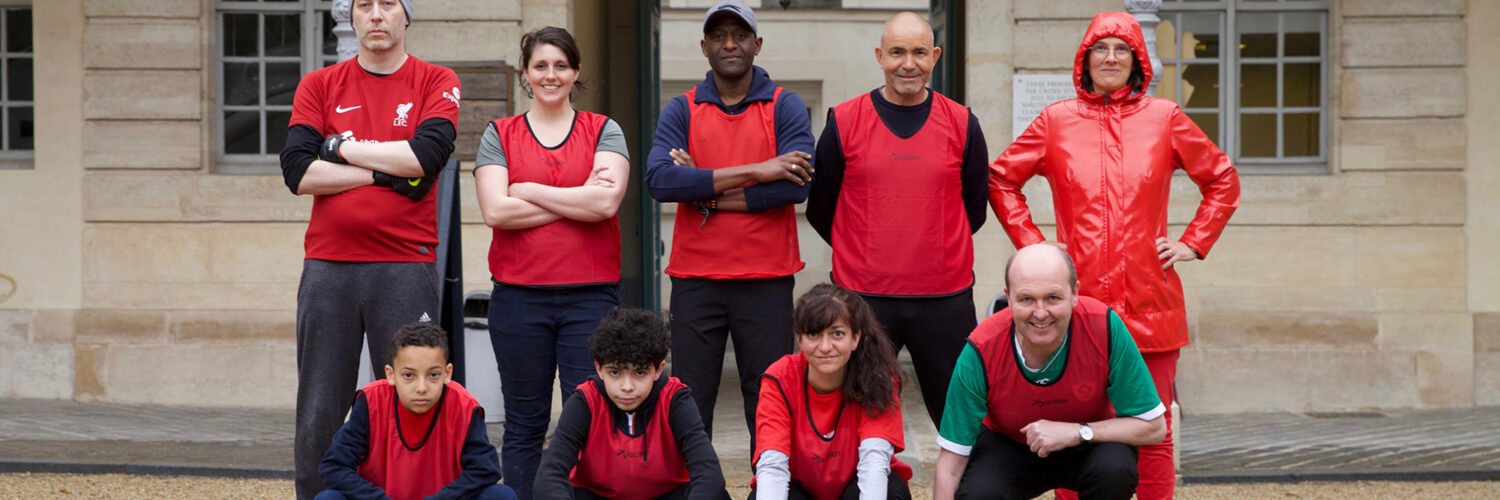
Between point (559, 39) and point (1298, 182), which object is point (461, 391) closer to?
point (559, 39)

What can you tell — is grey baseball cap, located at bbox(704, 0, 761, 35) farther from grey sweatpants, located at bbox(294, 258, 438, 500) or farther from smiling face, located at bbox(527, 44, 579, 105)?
grey sweatpants, located at bbox(294, 258, 438, 500)

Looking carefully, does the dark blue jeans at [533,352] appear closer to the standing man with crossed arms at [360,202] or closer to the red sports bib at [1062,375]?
the standing man with crossed arms at [360,202]

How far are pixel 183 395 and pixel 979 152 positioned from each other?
570 cm

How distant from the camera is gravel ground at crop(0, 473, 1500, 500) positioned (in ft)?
18.1

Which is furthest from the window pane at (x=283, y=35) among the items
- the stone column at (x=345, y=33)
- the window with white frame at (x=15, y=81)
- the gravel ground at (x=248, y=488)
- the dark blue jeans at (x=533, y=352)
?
the dark blue jeans at (x=533, y=352)

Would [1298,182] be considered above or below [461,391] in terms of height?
above

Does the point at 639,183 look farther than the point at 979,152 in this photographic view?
Yes

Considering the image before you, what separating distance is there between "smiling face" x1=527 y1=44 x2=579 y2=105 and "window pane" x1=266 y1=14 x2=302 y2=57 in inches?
182

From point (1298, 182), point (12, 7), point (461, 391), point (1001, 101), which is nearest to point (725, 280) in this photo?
point (461, 391)

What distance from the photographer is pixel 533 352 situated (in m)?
4.21

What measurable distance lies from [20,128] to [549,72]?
225 inches

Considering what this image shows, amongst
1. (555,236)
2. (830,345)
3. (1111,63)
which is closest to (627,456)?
(830,345)

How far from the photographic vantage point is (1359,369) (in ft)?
26.6

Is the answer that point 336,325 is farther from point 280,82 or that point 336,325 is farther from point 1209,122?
point 1209,122
